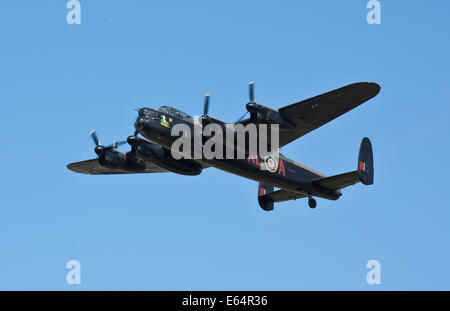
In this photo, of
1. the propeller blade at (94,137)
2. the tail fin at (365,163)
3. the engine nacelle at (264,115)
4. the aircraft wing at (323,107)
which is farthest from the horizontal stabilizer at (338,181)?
the propeller blade at (94,137)

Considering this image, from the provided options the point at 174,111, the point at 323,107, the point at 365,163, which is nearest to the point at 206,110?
the point at 174,111

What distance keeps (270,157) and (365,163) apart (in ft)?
14.7

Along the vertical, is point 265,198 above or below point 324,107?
below

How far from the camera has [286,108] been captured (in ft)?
78.4

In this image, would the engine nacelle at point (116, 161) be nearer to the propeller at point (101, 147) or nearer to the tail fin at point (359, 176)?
the propeller at point (101, 147)

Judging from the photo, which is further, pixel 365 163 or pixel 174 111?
pixel 365 163

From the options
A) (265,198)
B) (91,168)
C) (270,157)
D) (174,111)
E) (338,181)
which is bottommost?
(265,198)

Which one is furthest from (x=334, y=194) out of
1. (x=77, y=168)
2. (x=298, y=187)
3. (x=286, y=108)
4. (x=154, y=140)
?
(x=77, y=168)

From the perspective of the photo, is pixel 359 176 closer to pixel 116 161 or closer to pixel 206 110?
pixel 206 110

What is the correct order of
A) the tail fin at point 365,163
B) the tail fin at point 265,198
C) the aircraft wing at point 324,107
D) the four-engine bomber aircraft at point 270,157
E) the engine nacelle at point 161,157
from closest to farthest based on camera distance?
the aircraft wing at point 324,107 < the four-engine bomber aircraft at point 270,157 < the engine nacelle at point 161,157 < the tail fin at point 365,163 < the tail fin at point 265,198

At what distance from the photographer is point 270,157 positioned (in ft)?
88.4

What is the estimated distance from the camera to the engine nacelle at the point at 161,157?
26688 mm

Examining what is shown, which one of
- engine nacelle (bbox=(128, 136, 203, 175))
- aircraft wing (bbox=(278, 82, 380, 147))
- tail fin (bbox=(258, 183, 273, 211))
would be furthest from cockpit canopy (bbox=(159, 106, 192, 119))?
tail fin (bbox=(258, 183, 273, 211))
